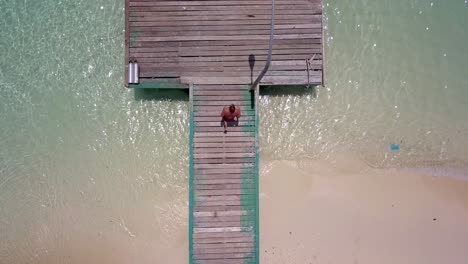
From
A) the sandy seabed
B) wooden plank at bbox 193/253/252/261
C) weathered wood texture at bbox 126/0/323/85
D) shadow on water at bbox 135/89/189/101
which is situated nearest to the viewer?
wooden plank at bbox 193/253/252/261

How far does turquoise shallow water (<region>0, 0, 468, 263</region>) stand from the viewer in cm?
1110

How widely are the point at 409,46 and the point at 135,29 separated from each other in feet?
28.8

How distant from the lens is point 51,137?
448 inches

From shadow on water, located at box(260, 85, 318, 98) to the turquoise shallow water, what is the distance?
0.06 meters

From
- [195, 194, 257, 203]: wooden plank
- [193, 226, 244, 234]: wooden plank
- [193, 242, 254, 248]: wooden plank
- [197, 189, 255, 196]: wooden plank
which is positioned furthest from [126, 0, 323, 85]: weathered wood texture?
[193, 242, 254, 248]: wooden plank

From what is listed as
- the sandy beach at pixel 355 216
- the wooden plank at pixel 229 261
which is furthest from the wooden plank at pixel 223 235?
the sandy beach at pixel 355 216

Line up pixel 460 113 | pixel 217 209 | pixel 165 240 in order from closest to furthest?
pixel 217 209, pixel 165 240, pixel 460 113

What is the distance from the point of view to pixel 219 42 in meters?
10.7

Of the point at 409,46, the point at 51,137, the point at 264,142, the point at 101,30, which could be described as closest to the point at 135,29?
the point at 101,30

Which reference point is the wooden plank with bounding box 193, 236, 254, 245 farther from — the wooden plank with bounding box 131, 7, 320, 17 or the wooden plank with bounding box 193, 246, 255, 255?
the wooden plank with bounding box 131, 7, 320, 17

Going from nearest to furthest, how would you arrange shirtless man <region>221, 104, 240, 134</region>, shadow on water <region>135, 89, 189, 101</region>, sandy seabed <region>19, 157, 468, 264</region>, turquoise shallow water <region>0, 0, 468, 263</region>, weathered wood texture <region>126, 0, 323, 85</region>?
shirtless man <region>221, 104, 240, 134</region>
weathered wood texture <region>126, 0, 323, 85</region>
sandy seabed <region>19, 157, 468, 264</region>
turquoise shallow water <region>0, 0, 468, 263</region>
shadow on water <region>135, 89, 189, 101</region>

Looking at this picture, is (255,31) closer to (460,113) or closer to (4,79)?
(460,113)

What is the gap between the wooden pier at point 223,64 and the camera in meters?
10.4

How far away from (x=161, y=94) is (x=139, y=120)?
1.08 meters
